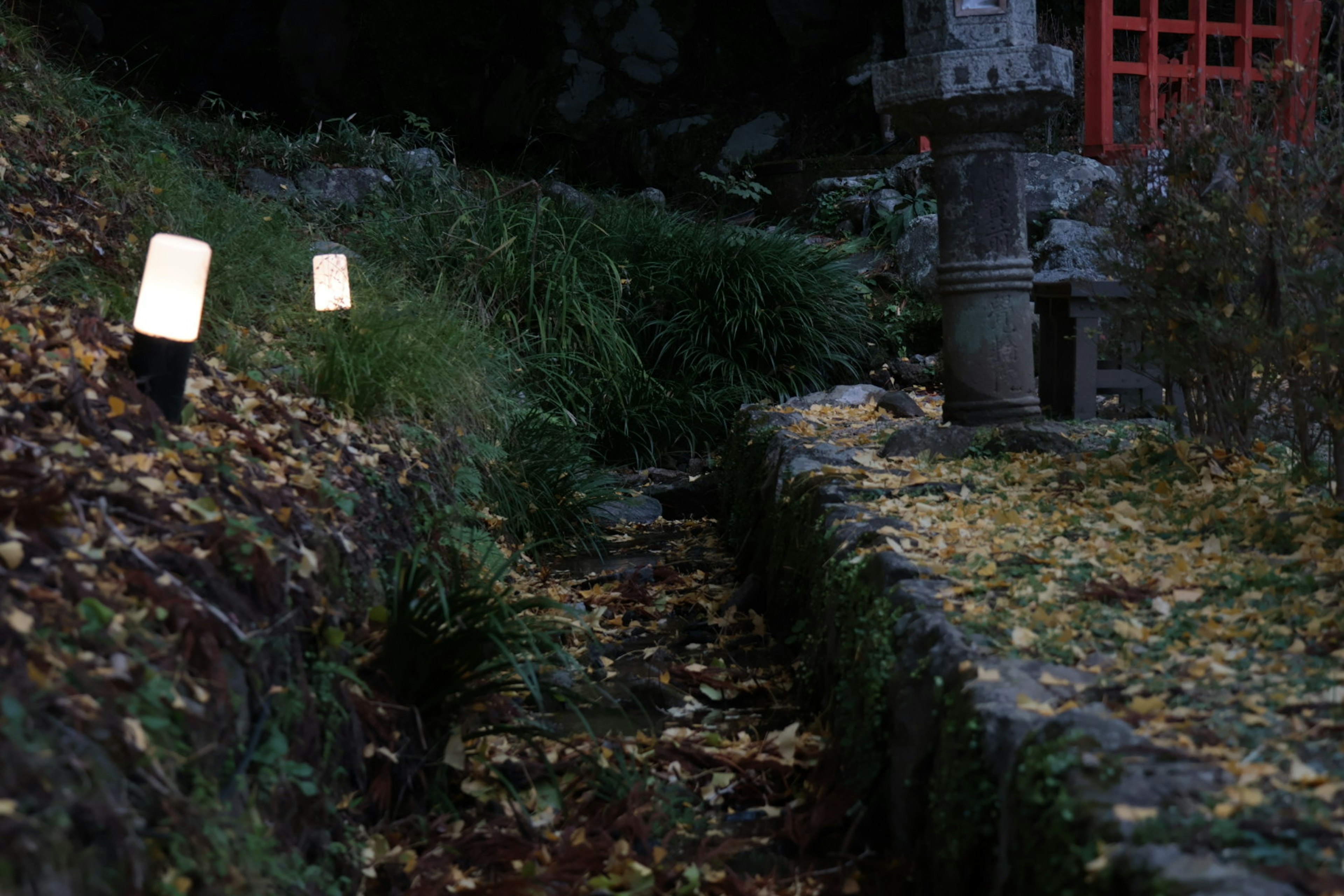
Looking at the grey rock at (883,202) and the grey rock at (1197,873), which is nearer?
the grey rock at (1197,873)

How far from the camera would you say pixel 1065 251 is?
21.6ft

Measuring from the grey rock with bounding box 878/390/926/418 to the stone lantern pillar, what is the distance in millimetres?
742

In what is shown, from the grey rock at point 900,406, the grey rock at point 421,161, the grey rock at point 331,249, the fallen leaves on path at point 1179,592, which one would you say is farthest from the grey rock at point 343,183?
the fallen leaves on path at point 1179,592

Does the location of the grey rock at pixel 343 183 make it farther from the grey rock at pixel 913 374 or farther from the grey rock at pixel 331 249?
the grey rock at pixel 913 374

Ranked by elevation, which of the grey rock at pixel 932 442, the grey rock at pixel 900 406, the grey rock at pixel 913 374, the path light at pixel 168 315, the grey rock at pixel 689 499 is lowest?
the grey rock at pixel 689 499

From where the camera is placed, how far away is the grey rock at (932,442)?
3862 millimetres

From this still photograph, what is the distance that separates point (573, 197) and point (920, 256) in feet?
7.91

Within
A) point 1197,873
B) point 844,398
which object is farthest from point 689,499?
point 1197,873

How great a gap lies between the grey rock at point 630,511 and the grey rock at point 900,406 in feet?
4.02

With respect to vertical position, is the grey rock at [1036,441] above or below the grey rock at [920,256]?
below

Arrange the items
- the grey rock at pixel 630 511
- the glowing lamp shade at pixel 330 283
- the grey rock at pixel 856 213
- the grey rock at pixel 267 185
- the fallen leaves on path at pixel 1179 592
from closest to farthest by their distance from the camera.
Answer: the fallen leaves on path at pixel 1179 592, the glowing lamp shade at pixel 330 283, the grey rock at pixel 630 511, the grey rock at pixel 267 185, the grey rock at pixel 856 213

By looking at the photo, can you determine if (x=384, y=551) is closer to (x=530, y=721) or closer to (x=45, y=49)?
(x=530, y=721)

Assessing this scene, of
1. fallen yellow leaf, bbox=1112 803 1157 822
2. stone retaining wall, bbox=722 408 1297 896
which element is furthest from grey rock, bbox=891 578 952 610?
fallen yellow leaf, bbox=1112 803 1157 822

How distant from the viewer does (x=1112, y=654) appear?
6.40 ft
